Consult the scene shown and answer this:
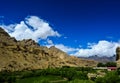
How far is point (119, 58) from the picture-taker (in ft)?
527

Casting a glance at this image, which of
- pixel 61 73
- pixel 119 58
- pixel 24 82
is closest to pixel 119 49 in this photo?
pixel 119 58

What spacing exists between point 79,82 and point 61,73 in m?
85.3

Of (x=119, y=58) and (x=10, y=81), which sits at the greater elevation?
(x=119, y=58)

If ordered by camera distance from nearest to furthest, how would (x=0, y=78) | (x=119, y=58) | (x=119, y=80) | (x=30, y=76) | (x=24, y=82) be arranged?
(x=119, y=80) → (x=24, y=82) → (x=0, y=78) → (x=30, y=76) → (x=119, y=58)

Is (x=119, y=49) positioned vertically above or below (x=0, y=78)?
above

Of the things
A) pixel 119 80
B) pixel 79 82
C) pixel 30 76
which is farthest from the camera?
pixel 30 76

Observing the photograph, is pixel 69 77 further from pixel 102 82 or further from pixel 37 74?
pixel 102 82

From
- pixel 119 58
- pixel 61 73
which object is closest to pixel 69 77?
pixel 61 73

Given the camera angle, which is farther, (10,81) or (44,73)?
(44,73)

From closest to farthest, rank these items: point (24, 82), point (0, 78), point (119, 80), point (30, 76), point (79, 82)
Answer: point (79, 82), point (119, 80), point (24, 82), point (0, 78), point (30, 76)

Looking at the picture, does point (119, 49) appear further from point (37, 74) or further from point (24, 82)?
point (24, 82)

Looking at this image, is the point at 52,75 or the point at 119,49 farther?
the point at 119,49

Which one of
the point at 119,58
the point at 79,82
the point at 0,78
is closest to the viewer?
the point at 79,82

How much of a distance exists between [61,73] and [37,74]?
1261 cm
